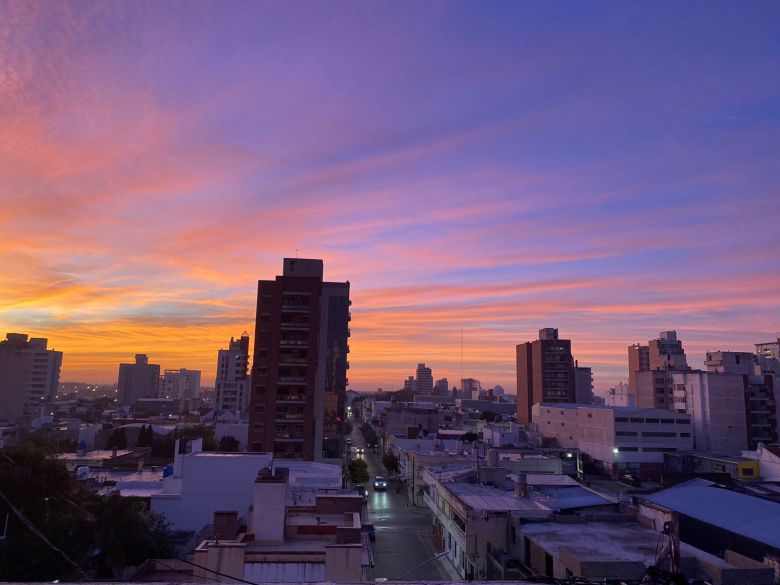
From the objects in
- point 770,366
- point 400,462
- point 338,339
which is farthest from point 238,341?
point 770,366

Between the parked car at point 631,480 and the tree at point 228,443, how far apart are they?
49112 millimetres

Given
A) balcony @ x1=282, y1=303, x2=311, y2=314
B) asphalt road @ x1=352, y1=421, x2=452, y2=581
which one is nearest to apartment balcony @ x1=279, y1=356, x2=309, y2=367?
balcony @ x1=282, y1=303, x2=311, y2=314

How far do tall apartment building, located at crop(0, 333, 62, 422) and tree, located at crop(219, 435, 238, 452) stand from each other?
276 feet

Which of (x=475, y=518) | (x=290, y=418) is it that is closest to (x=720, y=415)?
(x=290, y=418)

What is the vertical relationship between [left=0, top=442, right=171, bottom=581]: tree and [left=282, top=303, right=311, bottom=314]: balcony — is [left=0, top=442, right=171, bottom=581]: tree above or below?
below

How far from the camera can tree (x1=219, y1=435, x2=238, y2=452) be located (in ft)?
228

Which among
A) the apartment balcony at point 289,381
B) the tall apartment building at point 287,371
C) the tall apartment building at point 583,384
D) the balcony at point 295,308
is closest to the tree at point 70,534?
the tall apartment building at point 287,371

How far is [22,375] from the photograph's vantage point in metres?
138

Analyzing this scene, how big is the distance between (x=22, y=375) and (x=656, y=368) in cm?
15713

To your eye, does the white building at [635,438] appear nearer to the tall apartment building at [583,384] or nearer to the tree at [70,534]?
the tree at [70,534]

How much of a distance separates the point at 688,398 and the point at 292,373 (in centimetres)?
6336

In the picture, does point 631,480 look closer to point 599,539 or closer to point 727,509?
point 727,509

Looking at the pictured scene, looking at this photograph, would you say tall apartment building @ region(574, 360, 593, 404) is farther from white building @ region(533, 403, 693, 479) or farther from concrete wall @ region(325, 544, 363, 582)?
concrete wall @ region(325, 544, 363, 582)

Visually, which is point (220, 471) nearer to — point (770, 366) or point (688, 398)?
point (688, 398)
